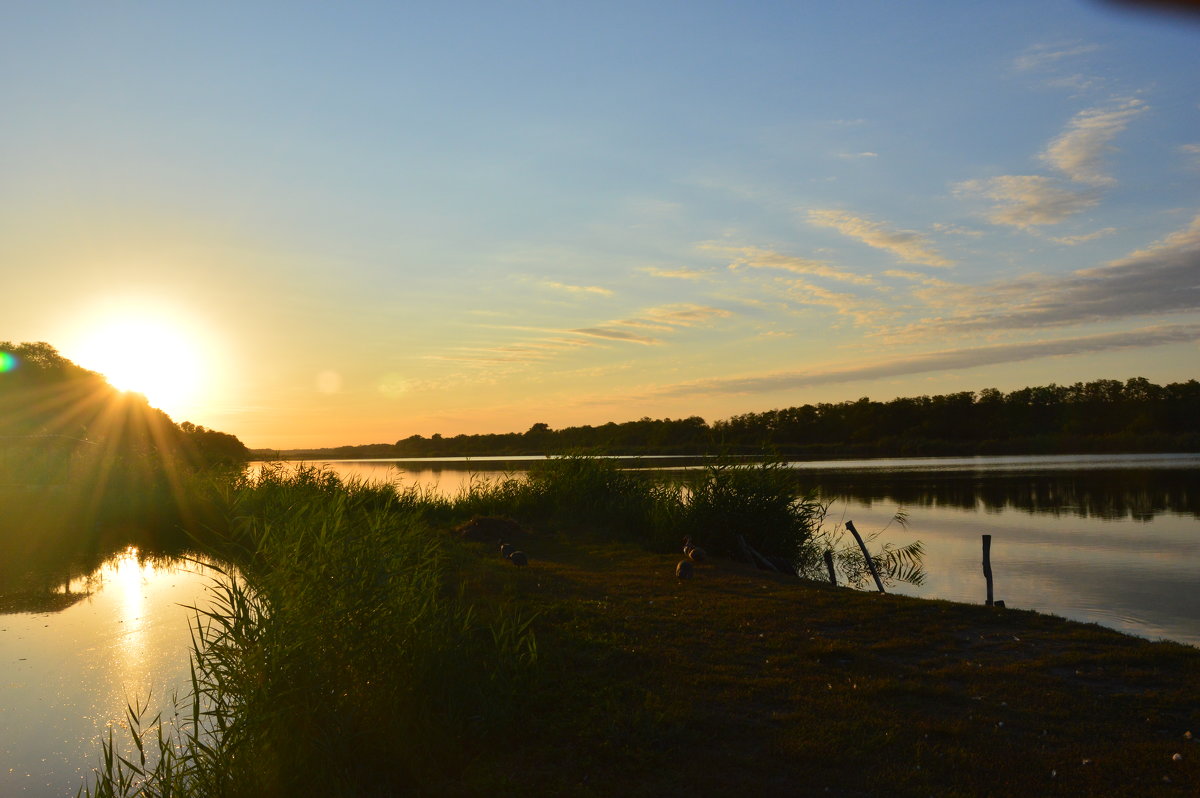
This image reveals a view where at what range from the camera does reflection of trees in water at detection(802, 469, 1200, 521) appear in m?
25.5

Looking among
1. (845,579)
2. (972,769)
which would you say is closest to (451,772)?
(972,769)

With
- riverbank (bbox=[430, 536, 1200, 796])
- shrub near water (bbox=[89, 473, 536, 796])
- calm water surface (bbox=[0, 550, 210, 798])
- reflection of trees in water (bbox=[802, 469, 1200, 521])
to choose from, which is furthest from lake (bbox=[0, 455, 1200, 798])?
riverbank (bbox=[430, 536, 1200, 796])

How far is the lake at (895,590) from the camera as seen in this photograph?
661cm

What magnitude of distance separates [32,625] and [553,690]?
764 centimetres

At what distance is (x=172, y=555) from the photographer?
632 inches

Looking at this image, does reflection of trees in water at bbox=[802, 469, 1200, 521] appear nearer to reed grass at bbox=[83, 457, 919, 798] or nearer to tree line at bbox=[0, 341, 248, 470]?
reed grass at bbox=[83, 457, 919, 798]

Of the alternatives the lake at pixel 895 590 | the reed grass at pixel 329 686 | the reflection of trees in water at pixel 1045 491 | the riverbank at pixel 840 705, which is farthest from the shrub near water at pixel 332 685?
the reflection of trees in water at pixel 1045 491

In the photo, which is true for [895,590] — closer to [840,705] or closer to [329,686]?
[840,705]

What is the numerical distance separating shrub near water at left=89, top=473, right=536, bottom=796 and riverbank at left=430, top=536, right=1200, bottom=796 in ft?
1.30

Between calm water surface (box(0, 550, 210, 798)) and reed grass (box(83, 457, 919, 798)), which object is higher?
reed grass (box(83, 457, 919, 798))

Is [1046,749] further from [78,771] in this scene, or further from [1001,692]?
[78,771]

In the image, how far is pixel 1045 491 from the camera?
31672 millimetres

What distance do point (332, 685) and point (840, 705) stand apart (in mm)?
3695

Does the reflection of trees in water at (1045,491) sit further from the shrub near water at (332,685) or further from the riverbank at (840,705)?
the shrub near water at (332,685)
